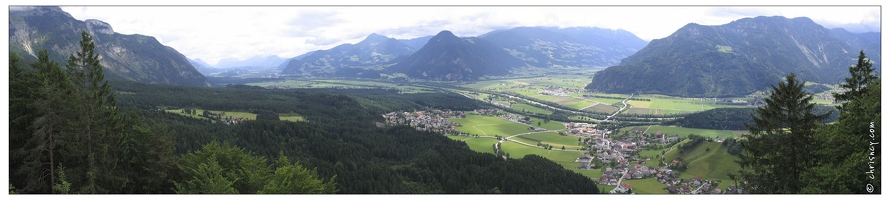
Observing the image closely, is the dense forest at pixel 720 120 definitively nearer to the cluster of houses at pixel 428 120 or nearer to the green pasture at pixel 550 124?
the green pasture at pixel 550 124

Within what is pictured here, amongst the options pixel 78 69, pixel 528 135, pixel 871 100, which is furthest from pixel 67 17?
pixel 871 100

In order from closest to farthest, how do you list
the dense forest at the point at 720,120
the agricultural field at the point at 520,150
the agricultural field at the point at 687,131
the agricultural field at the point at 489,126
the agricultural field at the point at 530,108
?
the agricultural field at the point at 520,150
the agricultural field at the point at 687,131
the agricultural field at the point at 489,126
the dense forest at the point at 720,120
the agricultural field at the point at 530,108

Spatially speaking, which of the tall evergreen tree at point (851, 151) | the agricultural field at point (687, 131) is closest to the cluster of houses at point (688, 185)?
the tall evergreen tree at point (851, 151)

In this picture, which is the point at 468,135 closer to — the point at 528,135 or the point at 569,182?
the point at 528,135

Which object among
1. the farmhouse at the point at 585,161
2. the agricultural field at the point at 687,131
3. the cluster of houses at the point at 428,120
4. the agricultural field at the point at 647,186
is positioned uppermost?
the cluster of houses at the point at 428,120

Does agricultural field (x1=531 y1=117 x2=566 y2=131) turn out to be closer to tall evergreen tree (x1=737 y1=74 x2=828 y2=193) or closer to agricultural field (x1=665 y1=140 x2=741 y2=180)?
agricultural field (x1=665 y1=140 x2=741 y2=180)

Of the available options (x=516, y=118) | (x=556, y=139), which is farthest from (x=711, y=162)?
(x=516, y=118)
